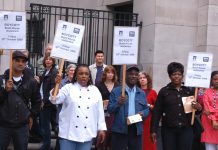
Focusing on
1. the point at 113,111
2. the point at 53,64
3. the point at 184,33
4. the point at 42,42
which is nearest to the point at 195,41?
the point at 184,33

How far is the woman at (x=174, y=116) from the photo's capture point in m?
7.82

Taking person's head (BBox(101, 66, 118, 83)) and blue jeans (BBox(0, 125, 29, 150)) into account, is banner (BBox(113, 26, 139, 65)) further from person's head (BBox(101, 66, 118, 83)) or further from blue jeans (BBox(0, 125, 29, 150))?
blue jeans (BBox(0, 125, 29, 150))

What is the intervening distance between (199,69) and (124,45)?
1.46 m

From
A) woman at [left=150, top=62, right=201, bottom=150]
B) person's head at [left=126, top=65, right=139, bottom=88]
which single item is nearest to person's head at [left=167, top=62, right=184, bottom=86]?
woman at [left=150, top=62, right=201, bottom=150]

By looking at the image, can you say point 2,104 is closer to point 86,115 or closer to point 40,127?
point 86,115

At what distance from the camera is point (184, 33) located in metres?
13.1

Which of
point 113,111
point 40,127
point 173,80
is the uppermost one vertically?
point 173,80

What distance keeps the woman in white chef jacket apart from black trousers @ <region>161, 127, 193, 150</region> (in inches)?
53.1

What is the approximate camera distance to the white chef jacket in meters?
6.81

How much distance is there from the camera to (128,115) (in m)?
7.82

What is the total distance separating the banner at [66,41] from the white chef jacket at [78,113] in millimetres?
577

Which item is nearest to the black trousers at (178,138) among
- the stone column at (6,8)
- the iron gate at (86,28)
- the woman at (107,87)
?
the woman at (107,87)

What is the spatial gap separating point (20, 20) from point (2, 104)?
4.46 feet

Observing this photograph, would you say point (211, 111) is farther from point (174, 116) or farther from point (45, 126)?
point (45, 126)
